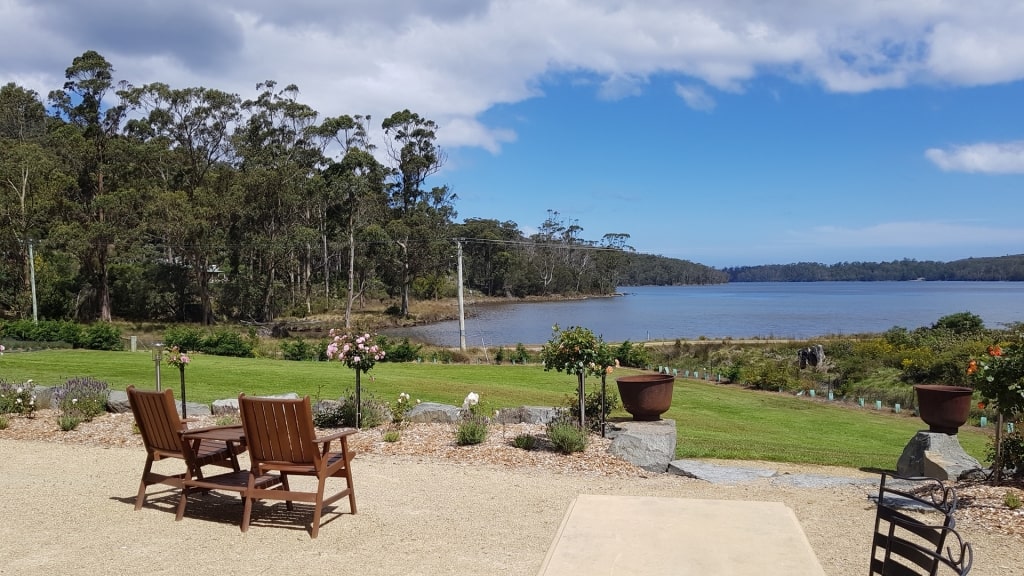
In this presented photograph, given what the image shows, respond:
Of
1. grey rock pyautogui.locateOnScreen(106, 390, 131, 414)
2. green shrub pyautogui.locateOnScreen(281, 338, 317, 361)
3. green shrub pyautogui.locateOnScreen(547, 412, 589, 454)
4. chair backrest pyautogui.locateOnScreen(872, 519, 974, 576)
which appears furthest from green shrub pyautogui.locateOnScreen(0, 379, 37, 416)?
green shrub pyautogui.locateOnScreen(281, 338, 317, 361)

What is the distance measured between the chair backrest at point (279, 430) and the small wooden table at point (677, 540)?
6.00ft

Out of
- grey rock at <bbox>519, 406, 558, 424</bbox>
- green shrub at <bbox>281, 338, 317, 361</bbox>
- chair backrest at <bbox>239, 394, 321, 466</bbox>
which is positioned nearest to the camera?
chair backrest at <bbox>239, 394, 321, 466</bbox>

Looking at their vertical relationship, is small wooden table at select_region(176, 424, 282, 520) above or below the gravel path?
above

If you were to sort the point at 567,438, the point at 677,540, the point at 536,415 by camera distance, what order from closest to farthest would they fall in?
the point at 677,540
the point at 567,438
the point at 536,415

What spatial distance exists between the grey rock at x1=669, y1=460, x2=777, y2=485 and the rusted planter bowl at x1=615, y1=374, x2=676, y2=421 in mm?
978

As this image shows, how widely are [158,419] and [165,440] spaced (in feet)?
0.57

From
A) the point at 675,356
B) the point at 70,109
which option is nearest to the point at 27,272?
the point at 70,109

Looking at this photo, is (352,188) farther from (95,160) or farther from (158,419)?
(158,419)

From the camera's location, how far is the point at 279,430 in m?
5.04

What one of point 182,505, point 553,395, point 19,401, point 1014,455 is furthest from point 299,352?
point 1014,455

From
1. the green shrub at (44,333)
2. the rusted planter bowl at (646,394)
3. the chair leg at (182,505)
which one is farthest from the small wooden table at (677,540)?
the green shrub at (44,333)

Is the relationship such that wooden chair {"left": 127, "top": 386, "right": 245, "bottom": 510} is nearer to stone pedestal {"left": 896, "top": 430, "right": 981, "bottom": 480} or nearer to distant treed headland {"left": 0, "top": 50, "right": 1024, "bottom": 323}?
stone pedestal {"left": 896, "top": 430, "right": 981, "bottom": 480}

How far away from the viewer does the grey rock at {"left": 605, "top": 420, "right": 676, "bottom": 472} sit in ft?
24.3

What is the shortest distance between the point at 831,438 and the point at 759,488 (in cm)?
567
